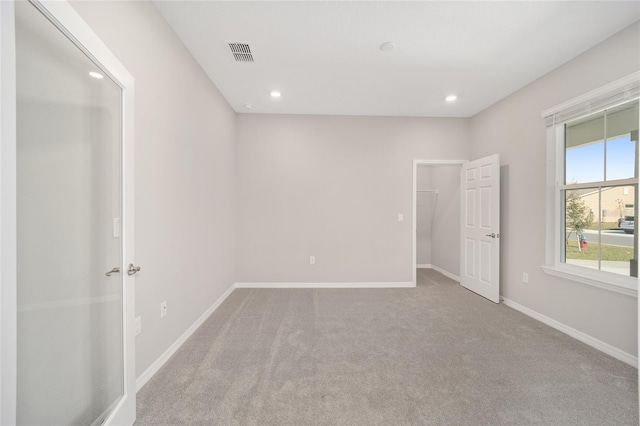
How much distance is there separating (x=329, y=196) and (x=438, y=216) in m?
2.48

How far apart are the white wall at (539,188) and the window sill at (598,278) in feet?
0.22

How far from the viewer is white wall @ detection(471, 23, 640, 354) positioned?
2076 mm

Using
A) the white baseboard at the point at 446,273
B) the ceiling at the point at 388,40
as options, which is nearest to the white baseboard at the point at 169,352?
the ceiling at the point at 388,40

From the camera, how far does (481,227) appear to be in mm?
3533

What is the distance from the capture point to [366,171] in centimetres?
398

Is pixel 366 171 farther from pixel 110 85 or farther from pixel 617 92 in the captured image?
pixel 110 85

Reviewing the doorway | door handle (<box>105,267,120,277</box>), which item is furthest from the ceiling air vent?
the doorway

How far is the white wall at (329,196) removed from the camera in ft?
12.8

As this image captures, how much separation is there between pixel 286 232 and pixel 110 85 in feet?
9.40

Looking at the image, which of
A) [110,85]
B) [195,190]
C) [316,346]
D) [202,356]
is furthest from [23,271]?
[316,346]

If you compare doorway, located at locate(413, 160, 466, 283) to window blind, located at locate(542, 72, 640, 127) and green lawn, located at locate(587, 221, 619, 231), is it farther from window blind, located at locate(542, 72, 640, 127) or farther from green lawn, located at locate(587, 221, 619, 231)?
green lawn, located at locate(587, 221, 619, 231)

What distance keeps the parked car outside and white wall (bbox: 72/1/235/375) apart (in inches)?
153

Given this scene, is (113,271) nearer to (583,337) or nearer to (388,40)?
(388,40)

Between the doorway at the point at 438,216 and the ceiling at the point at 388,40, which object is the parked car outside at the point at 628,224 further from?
the doorway at the point at 438,216
